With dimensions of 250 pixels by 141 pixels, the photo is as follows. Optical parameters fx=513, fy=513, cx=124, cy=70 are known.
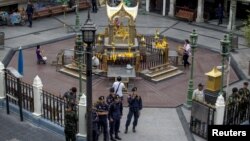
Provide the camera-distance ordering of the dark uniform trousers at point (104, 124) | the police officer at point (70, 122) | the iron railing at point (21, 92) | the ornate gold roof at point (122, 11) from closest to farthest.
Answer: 1. the police officer at point (70, 122)
2. the dark uniform trousers at point (104, 124)
3. the iron railing at point (21, 92)
4. the ornate gold roof at point (122, 11)

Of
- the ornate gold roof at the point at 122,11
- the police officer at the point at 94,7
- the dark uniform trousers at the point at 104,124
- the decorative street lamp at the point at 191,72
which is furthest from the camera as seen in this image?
the police officer at the point at 94,7

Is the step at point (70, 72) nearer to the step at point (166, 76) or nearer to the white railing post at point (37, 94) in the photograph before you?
the step at point (166, 76)

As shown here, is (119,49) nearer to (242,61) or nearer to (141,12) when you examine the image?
(242,61)

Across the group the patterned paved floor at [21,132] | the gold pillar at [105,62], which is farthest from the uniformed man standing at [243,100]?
the gold pillar at [105,62]

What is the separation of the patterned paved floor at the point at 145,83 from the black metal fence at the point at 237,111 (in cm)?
326

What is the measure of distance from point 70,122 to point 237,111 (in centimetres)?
621

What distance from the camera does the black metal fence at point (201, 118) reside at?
57.6 feet

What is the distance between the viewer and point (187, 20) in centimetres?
3553

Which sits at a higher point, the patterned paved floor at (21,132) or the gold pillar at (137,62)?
the gold pillar at (137,62)

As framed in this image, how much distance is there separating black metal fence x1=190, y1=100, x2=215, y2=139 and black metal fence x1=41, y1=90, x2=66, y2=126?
4.64m

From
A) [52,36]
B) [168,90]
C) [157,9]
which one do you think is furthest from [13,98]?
[157,9]

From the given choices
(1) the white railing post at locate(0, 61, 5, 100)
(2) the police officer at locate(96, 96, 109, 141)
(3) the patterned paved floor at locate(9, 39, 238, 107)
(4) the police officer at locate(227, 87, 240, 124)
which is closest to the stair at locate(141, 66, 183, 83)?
(3) the patterned paved floor at locate(9, 39, 238, 107)

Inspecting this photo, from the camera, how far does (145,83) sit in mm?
23734

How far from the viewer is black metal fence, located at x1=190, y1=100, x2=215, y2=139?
17562 millimetres
